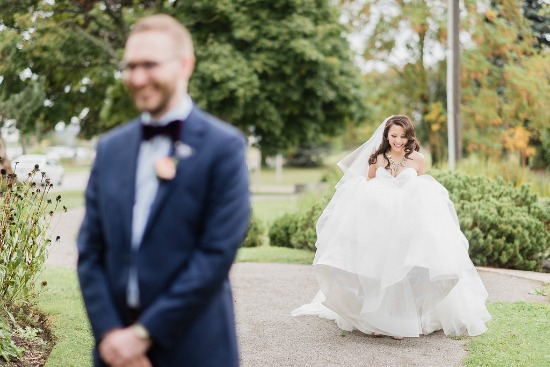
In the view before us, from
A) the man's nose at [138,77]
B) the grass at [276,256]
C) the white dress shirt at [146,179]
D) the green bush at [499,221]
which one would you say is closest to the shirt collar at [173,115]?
the white dress shirt at [146,179]

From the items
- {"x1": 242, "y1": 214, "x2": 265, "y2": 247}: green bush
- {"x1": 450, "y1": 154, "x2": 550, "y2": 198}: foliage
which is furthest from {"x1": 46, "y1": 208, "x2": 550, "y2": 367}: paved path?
{"x1": 242, "y1": 214, "x2": 265, "y2": 247}: green bush

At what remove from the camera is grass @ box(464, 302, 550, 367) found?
231 inches

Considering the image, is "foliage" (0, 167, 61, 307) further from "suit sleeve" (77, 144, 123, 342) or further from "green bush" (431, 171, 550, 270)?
"green bush" (431, 171, 550, 270)

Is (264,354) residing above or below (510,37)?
below

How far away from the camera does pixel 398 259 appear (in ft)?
20.5

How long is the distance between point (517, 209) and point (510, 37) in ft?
52.5

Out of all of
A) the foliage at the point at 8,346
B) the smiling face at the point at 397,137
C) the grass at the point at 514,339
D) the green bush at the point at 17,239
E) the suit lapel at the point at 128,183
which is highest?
the smiling face at the point at 397,137

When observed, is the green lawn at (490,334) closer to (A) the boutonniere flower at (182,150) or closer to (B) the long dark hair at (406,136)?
(B) the long dark hair at (406,136)

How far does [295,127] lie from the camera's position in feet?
95.6

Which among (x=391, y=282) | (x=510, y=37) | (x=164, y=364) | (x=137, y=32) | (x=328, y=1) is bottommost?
(x=391, y=282)

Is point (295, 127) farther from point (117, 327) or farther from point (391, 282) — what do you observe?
point (117, 327)

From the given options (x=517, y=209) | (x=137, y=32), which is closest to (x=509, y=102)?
(x=517, y=209)

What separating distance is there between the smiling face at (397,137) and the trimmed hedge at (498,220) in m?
4.18

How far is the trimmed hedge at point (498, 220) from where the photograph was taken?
427 inches
